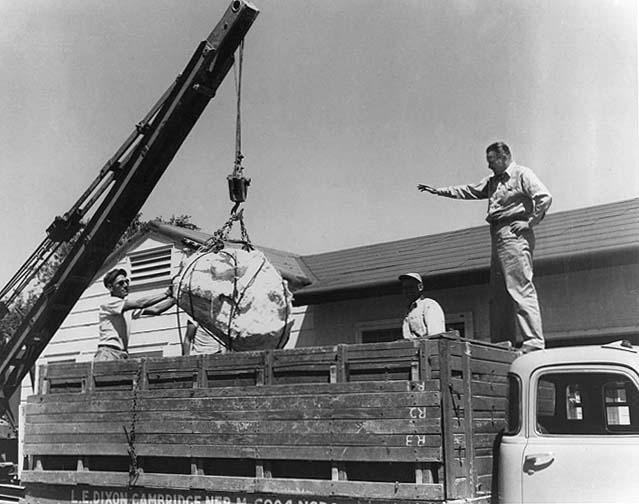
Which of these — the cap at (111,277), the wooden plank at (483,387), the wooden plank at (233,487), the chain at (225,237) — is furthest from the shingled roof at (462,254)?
the wooden plank at (233,487)

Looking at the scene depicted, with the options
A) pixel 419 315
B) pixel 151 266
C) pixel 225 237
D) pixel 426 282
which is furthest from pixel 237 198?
pixel 151 266

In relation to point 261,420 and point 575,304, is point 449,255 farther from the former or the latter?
point 261,420

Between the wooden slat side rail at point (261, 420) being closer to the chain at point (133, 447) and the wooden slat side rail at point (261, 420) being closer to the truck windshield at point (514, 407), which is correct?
the chain at point (133, 447)

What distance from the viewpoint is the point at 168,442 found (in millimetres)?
4828

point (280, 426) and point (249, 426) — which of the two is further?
point (249, 426)

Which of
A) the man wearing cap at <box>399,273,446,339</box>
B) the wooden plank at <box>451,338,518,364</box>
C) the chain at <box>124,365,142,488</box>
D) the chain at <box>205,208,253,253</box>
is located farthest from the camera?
the chain at <box>205,208,253,253</box>

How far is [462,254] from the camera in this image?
9.70 m

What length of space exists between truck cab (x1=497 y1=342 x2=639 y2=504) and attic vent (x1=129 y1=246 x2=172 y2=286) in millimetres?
8645

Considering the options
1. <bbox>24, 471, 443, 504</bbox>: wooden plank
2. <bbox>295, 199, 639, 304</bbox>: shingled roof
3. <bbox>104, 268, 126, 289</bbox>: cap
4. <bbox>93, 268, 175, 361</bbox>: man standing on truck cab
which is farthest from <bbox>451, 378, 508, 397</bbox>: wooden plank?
<bbox>295, 199, 639, 304</bbox>: shingled roof

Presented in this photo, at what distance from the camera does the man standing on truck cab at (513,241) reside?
5523mm

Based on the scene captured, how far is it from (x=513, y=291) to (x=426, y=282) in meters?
3.74

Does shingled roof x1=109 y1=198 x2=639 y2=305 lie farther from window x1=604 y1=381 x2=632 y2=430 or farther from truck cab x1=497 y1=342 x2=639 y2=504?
truck cab x1=497 y1=342 x2=639 y2=504

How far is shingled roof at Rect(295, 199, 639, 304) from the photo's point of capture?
8414mm

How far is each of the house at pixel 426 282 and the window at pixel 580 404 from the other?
331 cm
